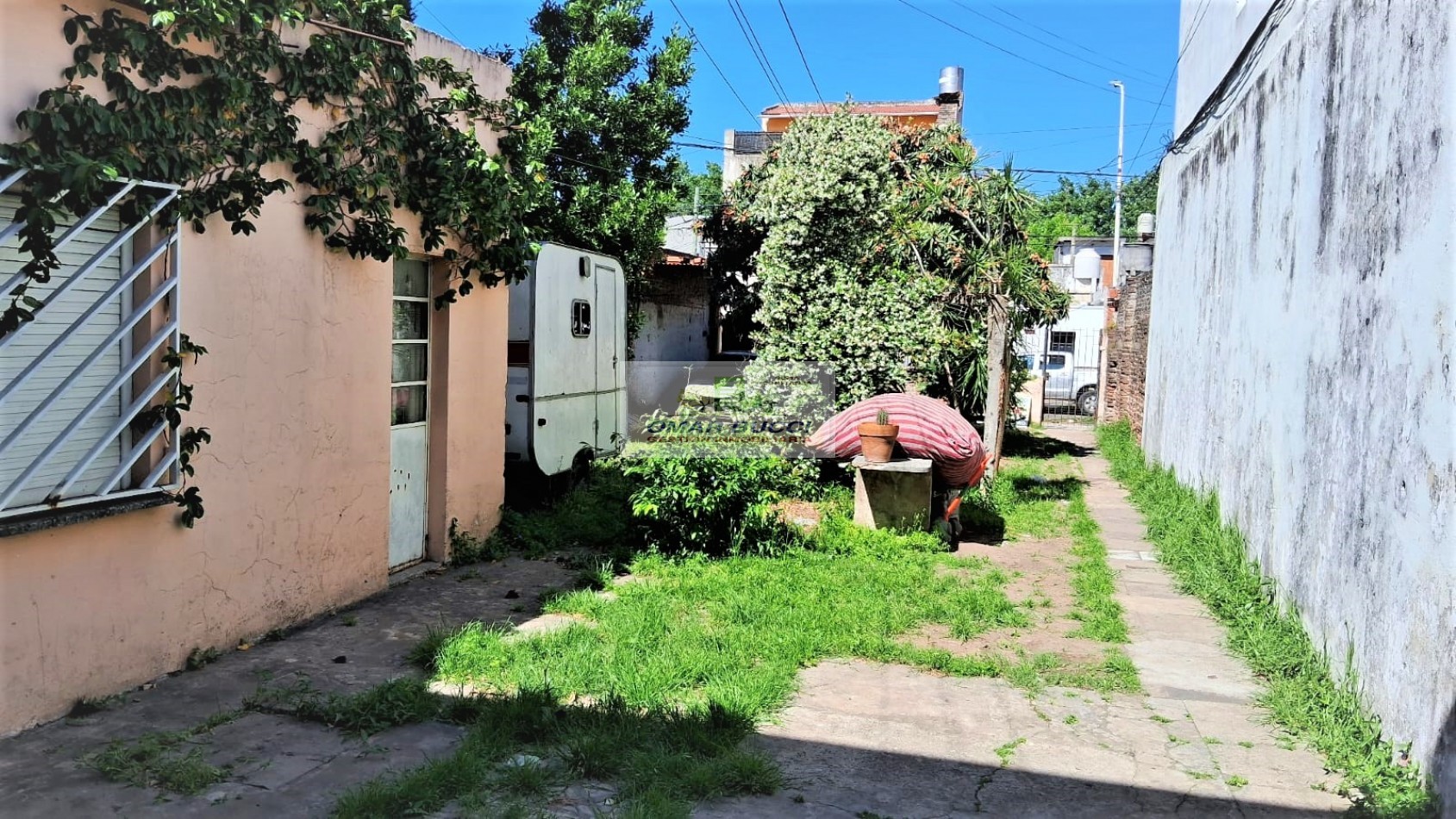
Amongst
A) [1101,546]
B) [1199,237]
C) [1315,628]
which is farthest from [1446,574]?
[1199,237]

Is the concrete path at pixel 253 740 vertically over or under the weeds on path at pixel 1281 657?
under

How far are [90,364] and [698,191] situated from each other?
29.8 metres

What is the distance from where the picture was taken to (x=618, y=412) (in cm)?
1137

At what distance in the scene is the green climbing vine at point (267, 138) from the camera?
4188 mm

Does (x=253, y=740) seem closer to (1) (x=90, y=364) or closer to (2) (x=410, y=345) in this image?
(1) (x=90, y=364)

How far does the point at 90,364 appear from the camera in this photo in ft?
14.4

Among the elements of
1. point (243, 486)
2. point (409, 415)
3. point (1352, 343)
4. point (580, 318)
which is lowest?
point (243, 486)

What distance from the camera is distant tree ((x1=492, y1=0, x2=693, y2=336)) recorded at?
13453 mm

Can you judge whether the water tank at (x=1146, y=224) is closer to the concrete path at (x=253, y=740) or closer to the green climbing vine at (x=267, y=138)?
the green climbing vine at (x=267, y=138)

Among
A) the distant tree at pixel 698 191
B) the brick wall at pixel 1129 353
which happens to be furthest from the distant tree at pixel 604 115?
the brick wall at pixel 1129 353

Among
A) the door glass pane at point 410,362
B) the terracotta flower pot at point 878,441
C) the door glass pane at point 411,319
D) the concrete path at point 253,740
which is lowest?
the concrete path at point 253,740

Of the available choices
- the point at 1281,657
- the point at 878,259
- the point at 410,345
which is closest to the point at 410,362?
the point at 410,345

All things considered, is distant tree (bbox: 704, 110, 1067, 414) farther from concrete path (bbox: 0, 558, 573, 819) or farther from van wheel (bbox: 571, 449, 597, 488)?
concrete path (bbox: 0, 558, 573, 819)

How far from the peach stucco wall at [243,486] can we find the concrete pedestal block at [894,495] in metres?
3.52
